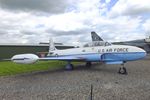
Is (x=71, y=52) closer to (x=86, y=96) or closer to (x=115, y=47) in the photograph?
(x=115, y=47)

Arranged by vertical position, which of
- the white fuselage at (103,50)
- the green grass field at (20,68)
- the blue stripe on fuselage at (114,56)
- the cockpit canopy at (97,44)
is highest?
the cockpit canopy at (97,44)

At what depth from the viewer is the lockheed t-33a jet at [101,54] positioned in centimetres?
1335

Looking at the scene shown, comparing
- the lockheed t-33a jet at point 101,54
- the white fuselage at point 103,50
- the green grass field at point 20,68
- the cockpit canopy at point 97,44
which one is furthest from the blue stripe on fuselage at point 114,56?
the green grass field at point 20,68

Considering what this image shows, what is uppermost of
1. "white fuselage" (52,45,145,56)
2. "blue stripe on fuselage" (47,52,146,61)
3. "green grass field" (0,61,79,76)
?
"white fuselage" (52,45,145,56)

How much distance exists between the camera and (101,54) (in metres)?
15.3

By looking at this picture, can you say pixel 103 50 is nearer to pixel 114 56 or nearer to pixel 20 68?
pixel 114 56

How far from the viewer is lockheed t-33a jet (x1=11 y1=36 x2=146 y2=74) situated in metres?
13.4

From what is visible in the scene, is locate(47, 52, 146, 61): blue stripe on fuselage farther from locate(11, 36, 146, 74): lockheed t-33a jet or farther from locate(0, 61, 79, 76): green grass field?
locate(0, 61, 79, 76): green grass field

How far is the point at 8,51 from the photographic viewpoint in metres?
32.1

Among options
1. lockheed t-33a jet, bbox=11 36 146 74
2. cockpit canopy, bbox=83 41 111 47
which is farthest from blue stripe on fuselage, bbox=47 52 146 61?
cockpit canopy, bbox=83 41 111 47

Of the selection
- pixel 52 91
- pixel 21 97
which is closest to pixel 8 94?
pixel 21 97

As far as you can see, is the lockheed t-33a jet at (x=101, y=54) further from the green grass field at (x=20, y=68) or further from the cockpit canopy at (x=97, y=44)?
the green grass field at (x=20, y=68)

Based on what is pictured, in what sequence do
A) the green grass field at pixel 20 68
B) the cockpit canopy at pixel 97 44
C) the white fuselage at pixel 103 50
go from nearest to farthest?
the white fuselage at pixel 103 50
the green grass field at pixel 20 68
the cockpit canopy at pixel 97 44

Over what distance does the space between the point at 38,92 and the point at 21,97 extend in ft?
2.94
